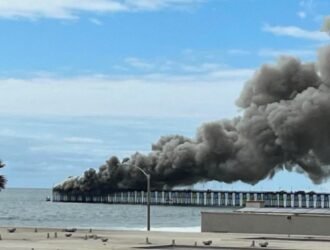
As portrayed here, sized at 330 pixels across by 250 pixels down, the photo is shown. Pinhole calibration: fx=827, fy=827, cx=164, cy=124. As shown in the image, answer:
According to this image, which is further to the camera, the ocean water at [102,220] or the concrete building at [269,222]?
the ocean water at [102,220]

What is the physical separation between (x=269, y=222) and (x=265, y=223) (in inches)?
11.2

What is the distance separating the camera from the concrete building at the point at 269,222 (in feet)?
171

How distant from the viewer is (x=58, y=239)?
129 ft

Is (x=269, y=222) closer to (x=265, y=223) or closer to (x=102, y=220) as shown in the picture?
(x=265, y=223)

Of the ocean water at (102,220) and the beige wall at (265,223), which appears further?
the ocean water at (102,220)

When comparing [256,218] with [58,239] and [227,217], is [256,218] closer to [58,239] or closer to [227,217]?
[227,217]

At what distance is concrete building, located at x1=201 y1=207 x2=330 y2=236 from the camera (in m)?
52.0

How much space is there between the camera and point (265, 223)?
5347cm

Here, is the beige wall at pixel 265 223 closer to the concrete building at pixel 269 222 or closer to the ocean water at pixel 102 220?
the concrete building at pixel 269 222

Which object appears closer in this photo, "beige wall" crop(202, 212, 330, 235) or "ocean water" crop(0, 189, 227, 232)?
"beige wall" crop(202, 212, 330, 235)

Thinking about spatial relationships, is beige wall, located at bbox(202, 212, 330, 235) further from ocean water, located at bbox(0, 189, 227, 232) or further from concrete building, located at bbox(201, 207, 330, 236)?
ocean water, located at bbox(0, 189, 227, 232)

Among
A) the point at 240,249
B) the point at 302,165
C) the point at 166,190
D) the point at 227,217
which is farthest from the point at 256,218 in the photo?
the point at 166,190

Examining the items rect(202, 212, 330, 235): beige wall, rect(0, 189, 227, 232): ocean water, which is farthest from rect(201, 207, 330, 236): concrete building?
rect(0, 189, 227, 232): ocean water

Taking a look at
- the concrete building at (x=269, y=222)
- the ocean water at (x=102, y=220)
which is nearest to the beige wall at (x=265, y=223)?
the concrete building at (x=269, y=222)
